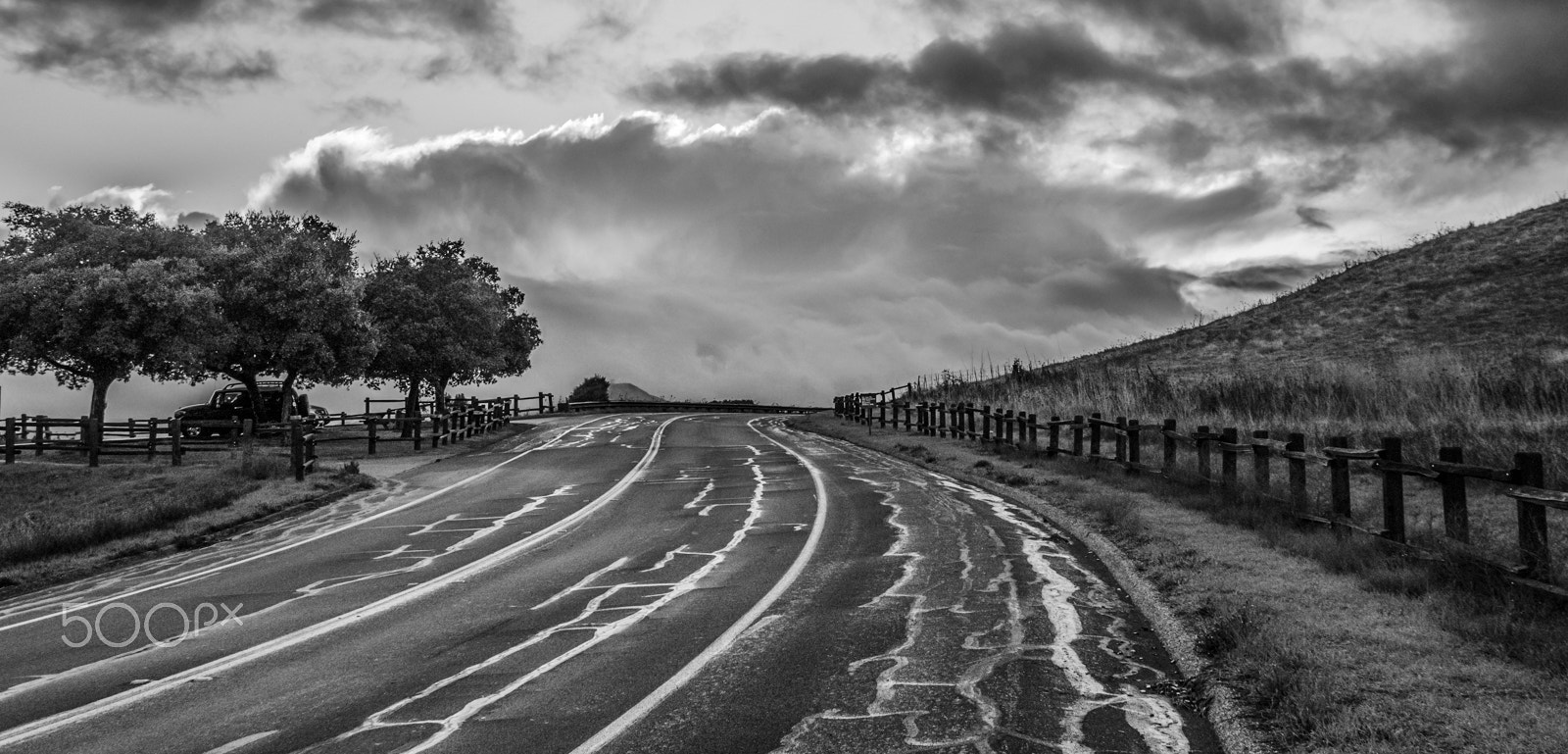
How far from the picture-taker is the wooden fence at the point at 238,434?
30016 mm

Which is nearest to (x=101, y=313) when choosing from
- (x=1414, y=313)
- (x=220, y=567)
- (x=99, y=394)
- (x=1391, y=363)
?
(x=99, y=394)

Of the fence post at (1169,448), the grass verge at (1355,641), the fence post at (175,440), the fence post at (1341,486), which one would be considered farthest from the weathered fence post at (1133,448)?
the fence post at (175,440)

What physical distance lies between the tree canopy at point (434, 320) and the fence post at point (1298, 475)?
4256 centimetres

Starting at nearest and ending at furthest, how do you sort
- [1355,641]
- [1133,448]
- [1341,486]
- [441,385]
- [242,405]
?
[1355,641] → [1341,486] → [1133,448] → [242,405] → [441,385]

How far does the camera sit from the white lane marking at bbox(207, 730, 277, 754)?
19.9 feet

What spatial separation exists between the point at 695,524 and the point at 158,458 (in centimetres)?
2508

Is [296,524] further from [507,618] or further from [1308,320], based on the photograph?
[1308,320]

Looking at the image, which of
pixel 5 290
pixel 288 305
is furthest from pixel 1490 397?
pixel 5 290

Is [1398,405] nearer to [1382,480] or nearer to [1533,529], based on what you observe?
[1382,480]

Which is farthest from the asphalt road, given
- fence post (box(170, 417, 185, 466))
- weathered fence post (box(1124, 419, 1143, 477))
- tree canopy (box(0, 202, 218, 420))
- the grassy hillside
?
tree canopy (box(0, 202, 218, 420))

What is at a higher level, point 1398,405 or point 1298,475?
point 1398,405

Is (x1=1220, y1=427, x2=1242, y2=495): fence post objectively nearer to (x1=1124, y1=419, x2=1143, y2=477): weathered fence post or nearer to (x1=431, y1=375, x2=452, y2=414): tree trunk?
(x1=1124, y1=419, x2=1143, y2=477): weathered fence post

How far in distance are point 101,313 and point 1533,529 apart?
45.0 meters

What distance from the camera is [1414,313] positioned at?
5094 cm
